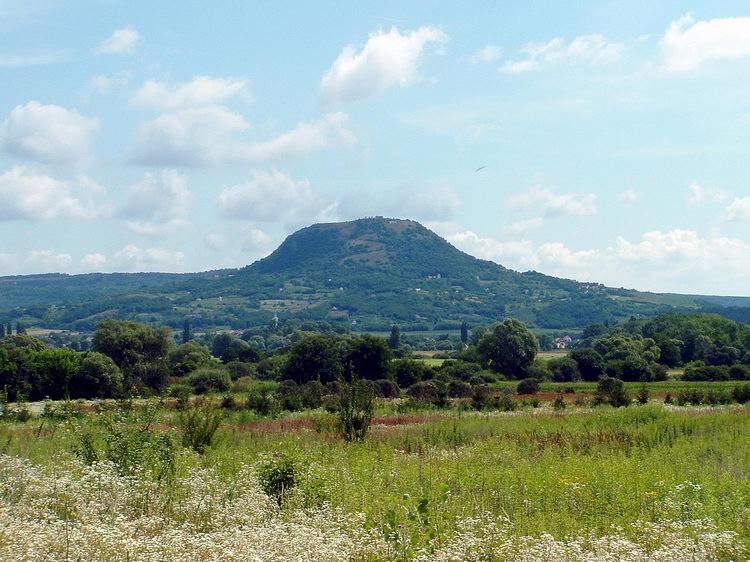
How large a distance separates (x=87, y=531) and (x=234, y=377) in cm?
6080

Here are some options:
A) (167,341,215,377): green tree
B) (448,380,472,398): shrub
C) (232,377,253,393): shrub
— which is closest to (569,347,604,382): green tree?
(448,380,472,398): shrub

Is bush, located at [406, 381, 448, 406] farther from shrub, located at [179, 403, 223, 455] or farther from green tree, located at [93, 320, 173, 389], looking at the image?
green tree, located at [93, 320, 173, 389]

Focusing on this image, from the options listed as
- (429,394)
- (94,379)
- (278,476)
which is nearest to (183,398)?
(278,476)

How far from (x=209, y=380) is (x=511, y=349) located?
2840 cm

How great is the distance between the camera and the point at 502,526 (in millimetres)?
9914

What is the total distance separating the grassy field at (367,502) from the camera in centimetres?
830

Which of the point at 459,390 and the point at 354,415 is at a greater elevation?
the point at 354,415

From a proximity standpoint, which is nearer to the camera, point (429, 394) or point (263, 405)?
point (263, 405)

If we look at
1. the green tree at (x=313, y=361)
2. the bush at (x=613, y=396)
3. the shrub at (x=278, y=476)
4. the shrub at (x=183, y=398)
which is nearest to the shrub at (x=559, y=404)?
the bush at (x=613, y=396)

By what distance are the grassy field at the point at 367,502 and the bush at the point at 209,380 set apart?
38271 mm

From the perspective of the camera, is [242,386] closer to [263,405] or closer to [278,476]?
[263,405]

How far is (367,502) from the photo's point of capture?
1094 cm

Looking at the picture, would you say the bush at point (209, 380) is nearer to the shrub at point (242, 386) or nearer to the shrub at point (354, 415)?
the shrub at point (242, 386)

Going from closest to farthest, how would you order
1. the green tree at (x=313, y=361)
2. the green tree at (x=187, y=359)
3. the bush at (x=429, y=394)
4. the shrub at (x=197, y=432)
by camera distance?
the shrub at (x=197, y=432)
the bush at (x=429, y=394)
the green tree at (x=313, y=361)
the green tree at (x=187, y=359)
